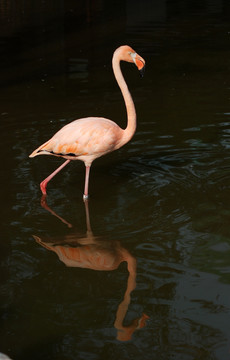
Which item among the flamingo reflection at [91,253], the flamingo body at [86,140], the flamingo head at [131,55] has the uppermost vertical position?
the flamingo head at [131,55]

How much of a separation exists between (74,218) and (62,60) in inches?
281

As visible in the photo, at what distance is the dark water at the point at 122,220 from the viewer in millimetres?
4477

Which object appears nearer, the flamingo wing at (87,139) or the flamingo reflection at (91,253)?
the flamingo reflection at (91,253)

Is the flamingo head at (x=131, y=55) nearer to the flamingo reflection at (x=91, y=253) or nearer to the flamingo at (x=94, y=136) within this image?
the flamingo at (x=94, y=136)

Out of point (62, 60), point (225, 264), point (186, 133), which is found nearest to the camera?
point (225, 264)

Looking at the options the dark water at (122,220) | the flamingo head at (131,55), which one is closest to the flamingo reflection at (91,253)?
the dark water at (122,220)

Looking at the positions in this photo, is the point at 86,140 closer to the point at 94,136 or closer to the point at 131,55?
the point at 94,136

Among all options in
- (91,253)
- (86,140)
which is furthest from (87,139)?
(91,253)

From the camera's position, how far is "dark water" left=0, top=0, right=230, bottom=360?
4477 millimetres

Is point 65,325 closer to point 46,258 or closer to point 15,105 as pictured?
point 46,258

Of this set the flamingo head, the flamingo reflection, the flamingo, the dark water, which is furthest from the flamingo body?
the flamingo reflection

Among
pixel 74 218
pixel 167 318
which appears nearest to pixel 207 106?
pixel 74 218

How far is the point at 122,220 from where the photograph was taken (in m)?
6.21

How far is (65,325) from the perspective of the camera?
4.57 m
